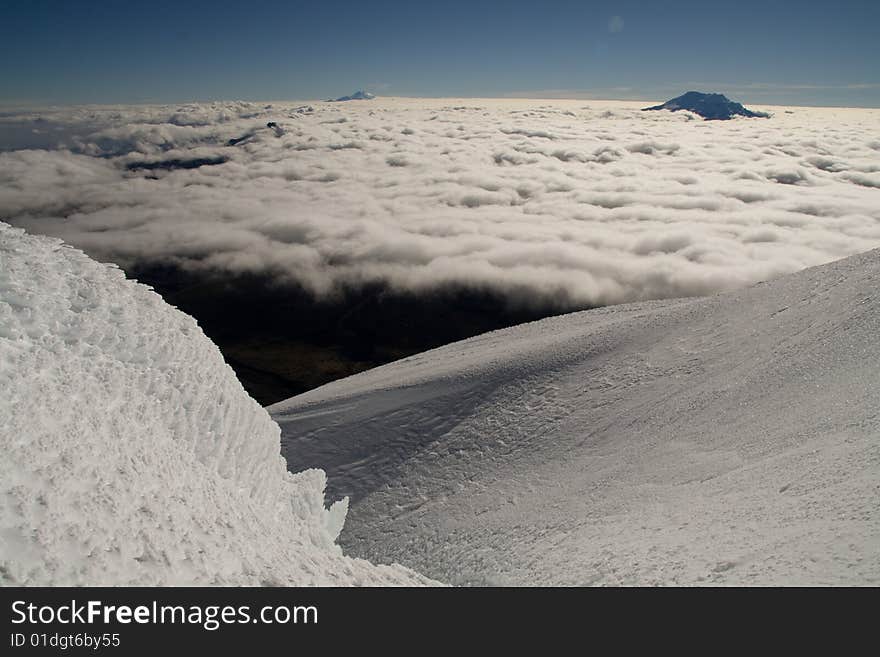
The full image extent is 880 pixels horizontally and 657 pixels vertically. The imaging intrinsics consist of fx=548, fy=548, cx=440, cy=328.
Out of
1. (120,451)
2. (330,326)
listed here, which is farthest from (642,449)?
(330,326)

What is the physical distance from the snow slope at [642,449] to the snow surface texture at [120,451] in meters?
5.56

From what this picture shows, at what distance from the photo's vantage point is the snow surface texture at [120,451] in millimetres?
6613

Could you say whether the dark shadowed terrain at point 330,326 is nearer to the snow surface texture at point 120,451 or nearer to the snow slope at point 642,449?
the snow slope at point 642,449

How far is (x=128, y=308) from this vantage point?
13250mm

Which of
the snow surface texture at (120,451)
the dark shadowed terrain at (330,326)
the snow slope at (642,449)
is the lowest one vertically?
the dark shadowed terrain at (330,326)

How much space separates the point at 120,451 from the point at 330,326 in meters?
162

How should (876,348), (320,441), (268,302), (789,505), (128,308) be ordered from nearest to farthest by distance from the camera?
(789,505) → (128,308) → (876,348) → (320,441) → (268,302)

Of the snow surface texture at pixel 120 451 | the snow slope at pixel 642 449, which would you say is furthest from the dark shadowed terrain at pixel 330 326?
the snow surface texture at pixel 120 451

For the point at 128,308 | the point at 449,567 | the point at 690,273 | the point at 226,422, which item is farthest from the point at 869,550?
the point at 690,273

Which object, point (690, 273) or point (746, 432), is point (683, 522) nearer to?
point (746, 432)

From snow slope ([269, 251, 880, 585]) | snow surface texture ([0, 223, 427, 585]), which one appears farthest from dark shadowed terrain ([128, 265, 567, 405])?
snow surface texture ([0, 223, 427, 585])

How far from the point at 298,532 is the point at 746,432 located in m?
14.8

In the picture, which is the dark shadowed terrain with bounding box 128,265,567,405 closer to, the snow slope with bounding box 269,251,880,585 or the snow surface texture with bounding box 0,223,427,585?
the snow slope with bounding box 269,251,880,585

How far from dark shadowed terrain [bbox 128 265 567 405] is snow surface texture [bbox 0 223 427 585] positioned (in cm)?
11084
